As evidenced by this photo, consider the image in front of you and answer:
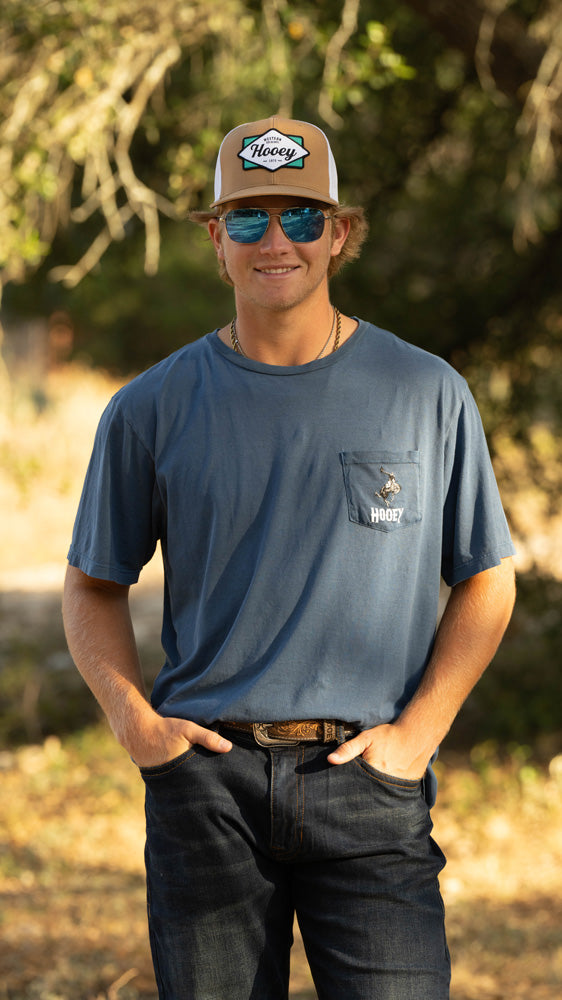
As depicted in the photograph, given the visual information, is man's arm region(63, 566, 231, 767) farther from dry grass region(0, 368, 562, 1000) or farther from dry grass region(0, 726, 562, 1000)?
dry grass region(0, 726, 562, 1000)

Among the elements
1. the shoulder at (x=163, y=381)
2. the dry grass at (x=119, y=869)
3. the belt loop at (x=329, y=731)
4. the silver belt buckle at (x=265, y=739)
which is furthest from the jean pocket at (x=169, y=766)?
the dry grass at (x=119, y=869)

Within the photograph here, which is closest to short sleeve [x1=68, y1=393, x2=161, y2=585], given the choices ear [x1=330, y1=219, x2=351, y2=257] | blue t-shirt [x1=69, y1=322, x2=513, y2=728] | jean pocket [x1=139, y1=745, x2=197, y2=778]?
blue t-shirt [x1=69, y1=322, x2=513, y2=728]

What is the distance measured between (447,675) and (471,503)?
1.12 ft

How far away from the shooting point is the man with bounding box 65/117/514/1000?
1991 mm

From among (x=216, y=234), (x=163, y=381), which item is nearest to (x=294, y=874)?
(x=163, y=381)

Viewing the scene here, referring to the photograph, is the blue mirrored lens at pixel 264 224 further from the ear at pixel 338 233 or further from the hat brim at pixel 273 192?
the ear at pixel 338 233

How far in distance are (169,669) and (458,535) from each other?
639 millimetres

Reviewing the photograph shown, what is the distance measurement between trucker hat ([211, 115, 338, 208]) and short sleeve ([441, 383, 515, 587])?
1.75 feet

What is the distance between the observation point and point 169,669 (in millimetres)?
2162

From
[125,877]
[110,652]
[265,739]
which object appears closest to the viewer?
[265,739]

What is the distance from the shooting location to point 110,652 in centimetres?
220

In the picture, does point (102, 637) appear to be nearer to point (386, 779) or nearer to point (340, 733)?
point (340, 733)

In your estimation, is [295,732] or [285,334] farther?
[285,334]

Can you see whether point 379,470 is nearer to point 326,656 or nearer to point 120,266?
point 326,656
